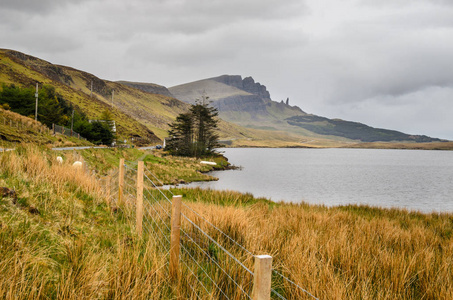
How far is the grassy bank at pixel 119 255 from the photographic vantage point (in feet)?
10.3

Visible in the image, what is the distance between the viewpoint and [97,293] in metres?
3.00

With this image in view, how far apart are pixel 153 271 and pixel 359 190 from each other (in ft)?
110

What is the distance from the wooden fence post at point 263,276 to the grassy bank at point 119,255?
142cm

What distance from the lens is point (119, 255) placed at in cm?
371

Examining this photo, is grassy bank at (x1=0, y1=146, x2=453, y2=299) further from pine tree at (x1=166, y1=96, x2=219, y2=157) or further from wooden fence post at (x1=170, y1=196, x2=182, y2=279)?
pine tree at (x1=166, y1=96, x2=219, y2=157)

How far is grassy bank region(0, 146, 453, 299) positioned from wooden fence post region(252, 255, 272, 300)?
1.42 metres

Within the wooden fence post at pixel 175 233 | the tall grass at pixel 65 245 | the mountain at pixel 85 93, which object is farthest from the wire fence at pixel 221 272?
the mountain at pixel 85 93

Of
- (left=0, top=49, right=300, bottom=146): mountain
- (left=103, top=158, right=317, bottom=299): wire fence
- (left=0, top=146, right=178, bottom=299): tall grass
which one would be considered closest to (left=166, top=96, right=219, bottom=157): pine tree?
(left=0, top=49, right=300, bottom=146): mountain

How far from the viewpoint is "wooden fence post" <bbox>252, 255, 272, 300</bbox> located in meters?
2.02

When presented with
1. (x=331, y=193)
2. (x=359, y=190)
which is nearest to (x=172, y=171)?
(x=331, y=193)

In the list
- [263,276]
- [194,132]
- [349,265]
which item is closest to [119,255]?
[263,276]

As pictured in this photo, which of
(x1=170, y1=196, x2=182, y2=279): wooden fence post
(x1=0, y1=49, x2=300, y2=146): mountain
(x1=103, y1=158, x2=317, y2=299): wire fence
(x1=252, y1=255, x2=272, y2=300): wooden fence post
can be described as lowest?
(x1=103, y1=158, x2=317, y2=299): wire fence

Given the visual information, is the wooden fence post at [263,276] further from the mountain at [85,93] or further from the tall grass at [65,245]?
the mountain at [85,93]

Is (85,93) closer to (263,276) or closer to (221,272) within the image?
(221,272)
